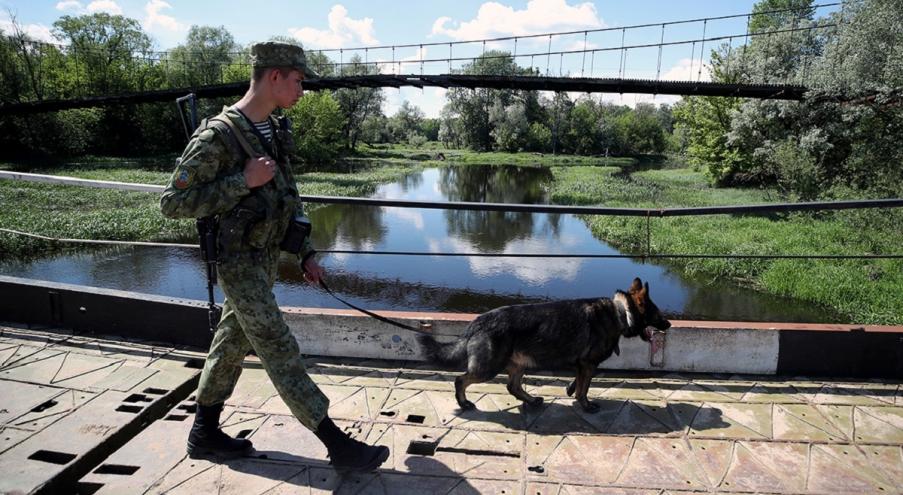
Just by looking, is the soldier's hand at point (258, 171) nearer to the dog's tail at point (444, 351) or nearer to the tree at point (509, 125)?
the dog's tail at point (444, 351)

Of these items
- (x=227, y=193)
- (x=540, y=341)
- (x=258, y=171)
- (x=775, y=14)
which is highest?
(x=775, y=14)

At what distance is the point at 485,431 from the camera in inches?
126

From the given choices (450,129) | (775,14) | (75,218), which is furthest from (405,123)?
(75,218)

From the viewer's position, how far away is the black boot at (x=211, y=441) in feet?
9.28

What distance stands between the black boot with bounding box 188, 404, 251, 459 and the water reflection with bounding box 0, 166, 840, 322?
8.18 meters

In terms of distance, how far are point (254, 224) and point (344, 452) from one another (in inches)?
47.9

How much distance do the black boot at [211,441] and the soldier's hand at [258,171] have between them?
1288mm

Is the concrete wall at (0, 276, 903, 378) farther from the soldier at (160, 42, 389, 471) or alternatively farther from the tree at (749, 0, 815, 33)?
the tree at (749, 0, 815, 33)

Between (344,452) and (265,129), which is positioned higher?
(265,129)

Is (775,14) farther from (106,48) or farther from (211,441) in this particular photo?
(106,48)

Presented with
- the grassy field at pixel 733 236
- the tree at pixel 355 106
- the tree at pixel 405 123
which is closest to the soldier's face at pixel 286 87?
the grassy field at pixel 733 236

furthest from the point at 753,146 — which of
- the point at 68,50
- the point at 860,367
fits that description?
the point at 68,50

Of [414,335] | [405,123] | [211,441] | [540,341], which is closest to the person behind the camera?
[211,441]

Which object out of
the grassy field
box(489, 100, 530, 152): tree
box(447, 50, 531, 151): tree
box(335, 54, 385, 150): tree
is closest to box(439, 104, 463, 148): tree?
box(447, 50, 531, 151): tree
